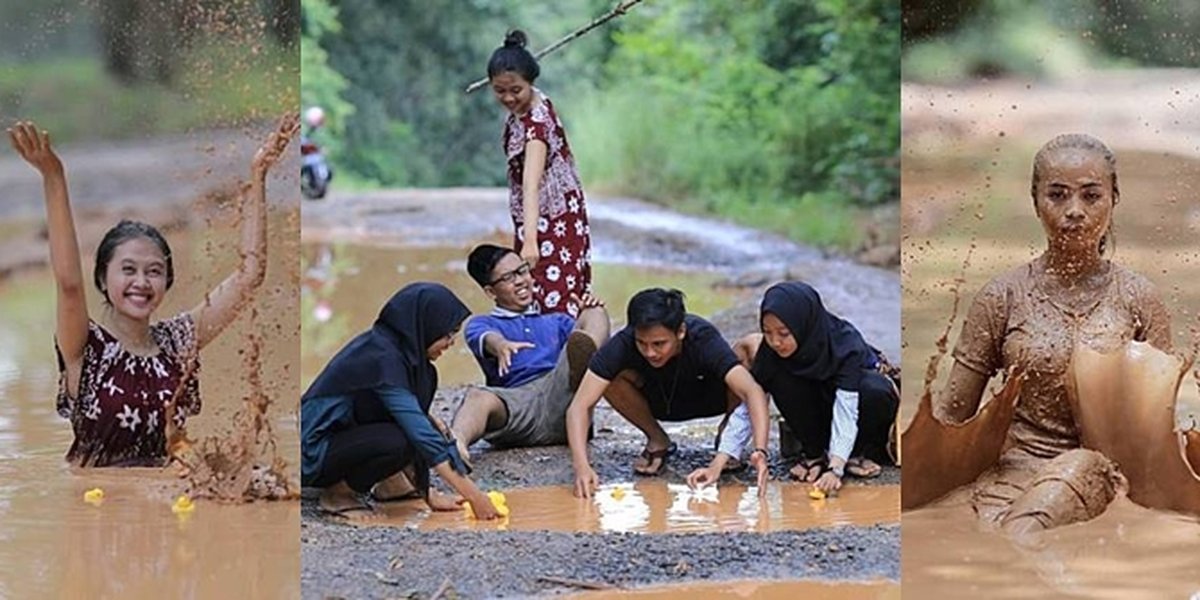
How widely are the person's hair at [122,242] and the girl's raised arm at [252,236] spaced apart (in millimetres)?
204

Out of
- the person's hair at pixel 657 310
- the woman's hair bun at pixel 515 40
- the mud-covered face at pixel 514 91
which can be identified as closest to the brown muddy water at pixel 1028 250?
the person's hair at pixel 657 310

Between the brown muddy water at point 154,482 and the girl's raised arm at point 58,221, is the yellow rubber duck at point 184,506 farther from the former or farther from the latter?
the girl's raised arm at point 58,221

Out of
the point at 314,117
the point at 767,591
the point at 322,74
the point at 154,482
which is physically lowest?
the point at 767,591

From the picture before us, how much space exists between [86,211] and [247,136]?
22.4 inches

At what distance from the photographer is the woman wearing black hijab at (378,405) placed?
669cm

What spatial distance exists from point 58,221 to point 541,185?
2368 millimetres

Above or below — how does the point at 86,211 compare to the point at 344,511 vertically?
above

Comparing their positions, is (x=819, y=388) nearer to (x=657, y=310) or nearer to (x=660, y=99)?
(x=657, y=310)

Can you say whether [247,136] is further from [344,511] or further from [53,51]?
[344,511]

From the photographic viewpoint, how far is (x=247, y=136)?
6.18 m

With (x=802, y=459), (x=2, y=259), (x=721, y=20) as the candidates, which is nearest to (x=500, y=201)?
(x=721, y=20)

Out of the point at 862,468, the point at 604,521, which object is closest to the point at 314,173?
the point at 862,468

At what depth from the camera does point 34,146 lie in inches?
246

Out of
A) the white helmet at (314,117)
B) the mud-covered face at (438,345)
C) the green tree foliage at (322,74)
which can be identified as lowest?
the mud-covered face at (438,345)
